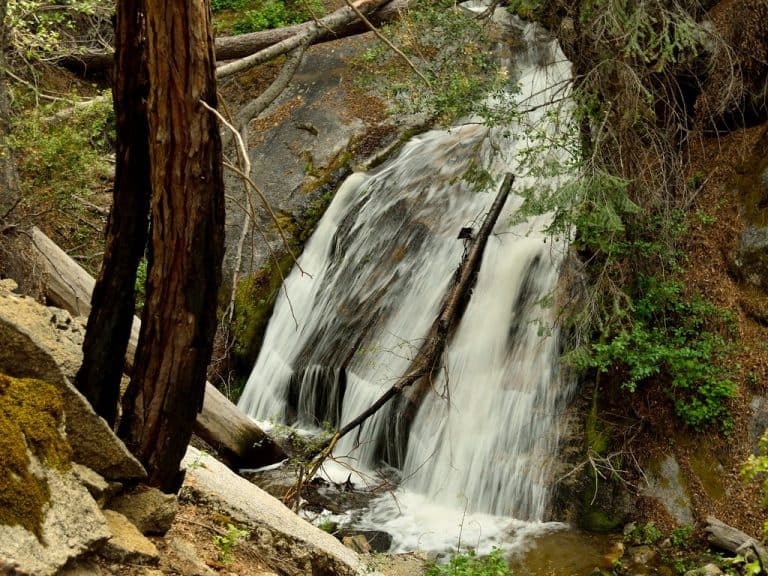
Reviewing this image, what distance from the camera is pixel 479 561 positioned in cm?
698

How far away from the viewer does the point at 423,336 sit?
375 inches

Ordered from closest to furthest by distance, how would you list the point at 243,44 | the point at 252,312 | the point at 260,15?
the point at 252,312
the point at 243,44
the point at 260,15

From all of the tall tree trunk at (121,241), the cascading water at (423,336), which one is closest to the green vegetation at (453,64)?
the cascading water at (423,336)

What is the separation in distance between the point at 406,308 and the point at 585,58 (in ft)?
11.9

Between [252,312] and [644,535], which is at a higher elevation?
[252,312]

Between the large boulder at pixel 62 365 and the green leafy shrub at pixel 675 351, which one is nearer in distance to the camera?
the large boulder at pixel 62 365

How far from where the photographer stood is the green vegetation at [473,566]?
6.68 metres

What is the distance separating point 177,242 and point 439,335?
16.5 ft

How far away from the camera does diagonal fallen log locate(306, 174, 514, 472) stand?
26.9 ft

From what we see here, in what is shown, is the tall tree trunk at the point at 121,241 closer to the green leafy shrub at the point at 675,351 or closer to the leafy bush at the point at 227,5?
the green leafy shrub at the point at 675,351

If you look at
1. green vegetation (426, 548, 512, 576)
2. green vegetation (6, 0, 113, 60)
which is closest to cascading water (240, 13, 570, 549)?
green vegetation (426, 548, 512, 576)

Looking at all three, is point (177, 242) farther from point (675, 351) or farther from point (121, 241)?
point (675, 351)

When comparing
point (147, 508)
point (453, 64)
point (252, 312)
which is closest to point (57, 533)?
point (147, 508)

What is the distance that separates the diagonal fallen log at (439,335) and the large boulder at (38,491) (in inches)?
177
